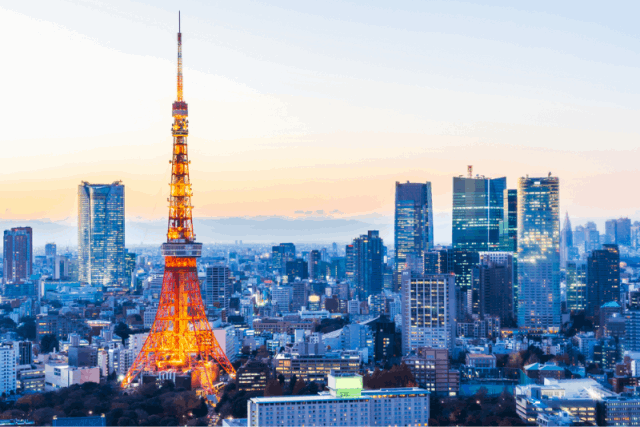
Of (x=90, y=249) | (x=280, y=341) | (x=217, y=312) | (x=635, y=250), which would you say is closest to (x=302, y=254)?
(x=90, y=249)

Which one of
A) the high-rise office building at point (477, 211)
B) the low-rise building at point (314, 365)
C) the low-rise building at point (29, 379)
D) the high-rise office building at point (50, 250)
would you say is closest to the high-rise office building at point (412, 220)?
the high-rise office building at point (477, 211)

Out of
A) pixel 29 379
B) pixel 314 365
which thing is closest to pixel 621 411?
pixel 314 365

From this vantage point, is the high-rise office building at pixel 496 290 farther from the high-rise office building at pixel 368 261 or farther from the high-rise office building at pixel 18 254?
the high-rise office building at pixel 18 254

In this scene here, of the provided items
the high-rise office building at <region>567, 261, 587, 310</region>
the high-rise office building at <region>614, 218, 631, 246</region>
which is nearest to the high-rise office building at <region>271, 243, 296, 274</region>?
the high-rise office building at <region>614, 218, 631, 246</region>

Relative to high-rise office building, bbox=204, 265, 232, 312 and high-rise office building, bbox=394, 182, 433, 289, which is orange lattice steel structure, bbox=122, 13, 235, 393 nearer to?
high-rise office building, bbox=204, 265, 232, 312

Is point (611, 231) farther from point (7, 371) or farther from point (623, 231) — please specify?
point (7, 371)

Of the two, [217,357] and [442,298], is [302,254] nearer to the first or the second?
[442,298]
